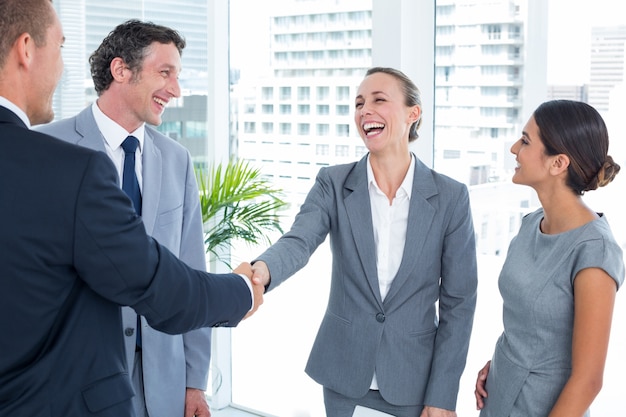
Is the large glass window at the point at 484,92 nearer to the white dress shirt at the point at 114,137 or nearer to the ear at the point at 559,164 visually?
the ear at the point at 559,164

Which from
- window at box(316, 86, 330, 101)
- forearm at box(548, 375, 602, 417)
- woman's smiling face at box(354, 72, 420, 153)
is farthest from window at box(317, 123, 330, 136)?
forearm at box(548, 375, 602, 417)

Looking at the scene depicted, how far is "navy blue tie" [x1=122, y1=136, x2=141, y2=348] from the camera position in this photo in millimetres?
2059

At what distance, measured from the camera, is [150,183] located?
2.08m

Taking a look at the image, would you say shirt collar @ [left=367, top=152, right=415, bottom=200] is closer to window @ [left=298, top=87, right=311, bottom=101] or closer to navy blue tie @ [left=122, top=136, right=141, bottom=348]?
navy blue tie @ [left=122, top=136, right=141, bottom=348]

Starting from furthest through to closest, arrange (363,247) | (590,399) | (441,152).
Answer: (441,152) → (363,247) → (590,399)

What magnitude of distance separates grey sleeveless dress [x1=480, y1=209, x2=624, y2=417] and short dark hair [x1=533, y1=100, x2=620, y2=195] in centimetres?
12

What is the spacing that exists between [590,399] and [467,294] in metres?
0.48

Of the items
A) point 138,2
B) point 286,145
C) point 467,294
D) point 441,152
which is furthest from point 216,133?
point 467,294

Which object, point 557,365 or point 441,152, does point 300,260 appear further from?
point 441,152

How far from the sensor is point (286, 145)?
379 centimetres

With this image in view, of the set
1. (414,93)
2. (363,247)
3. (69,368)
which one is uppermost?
(414,93)

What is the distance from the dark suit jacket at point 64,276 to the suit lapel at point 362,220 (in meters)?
0.77

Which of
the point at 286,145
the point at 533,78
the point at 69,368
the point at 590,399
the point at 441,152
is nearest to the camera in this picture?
the point at 69,368

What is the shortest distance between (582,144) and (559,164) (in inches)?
3.0
